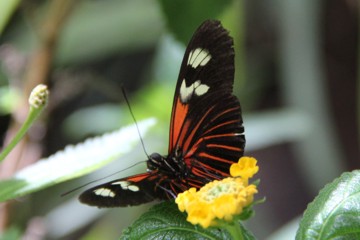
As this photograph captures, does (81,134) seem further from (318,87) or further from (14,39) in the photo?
(318,87)

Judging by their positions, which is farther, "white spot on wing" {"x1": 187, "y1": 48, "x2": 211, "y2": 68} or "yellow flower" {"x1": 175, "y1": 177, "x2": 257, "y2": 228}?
"white spot on wing" {"x1": 187, "y1": 48, "x2": 211, "y2": 68}

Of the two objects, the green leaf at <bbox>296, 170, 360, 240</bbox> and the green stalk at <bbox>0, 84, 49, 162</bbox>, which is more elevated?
the green stalk at <bbox>0, 84, 49, 162</bbox>

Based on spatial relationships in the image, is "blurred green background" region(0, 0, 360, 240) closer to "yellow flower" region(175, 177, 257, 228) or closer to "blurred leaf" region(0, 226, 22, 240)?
"blurred leaf" region(0, 226, 22, 240)

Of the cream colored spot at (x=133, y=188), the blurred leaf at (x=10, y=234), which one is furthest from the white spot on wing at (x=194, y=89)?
the blurred leaf at (x=10, y=234)

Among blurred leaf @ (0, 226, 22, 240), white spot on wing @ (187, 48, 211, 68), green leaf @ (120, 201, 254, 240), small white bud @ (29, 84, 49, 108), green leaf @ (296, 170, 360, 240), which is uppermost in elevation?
small white bud @ (29, 84, 49, 108)

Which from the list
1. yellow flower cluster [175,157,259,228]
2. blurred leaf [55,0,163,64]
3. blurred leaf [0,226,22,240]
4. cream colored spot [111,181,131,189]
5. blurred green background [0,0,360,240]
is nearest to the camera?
yellow flower cluster [175,157,259,228]

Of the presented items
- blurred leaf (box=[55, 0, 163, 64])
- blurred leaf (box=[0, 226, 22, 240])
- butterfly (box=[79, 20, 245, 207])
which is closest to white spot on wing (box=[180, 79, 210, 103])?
butterfly (box=[79, 20, 245, 207])

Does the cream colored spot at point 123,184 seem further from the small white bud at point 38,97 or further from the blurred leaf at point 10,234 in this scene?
the blurred leaf at point 10,234
